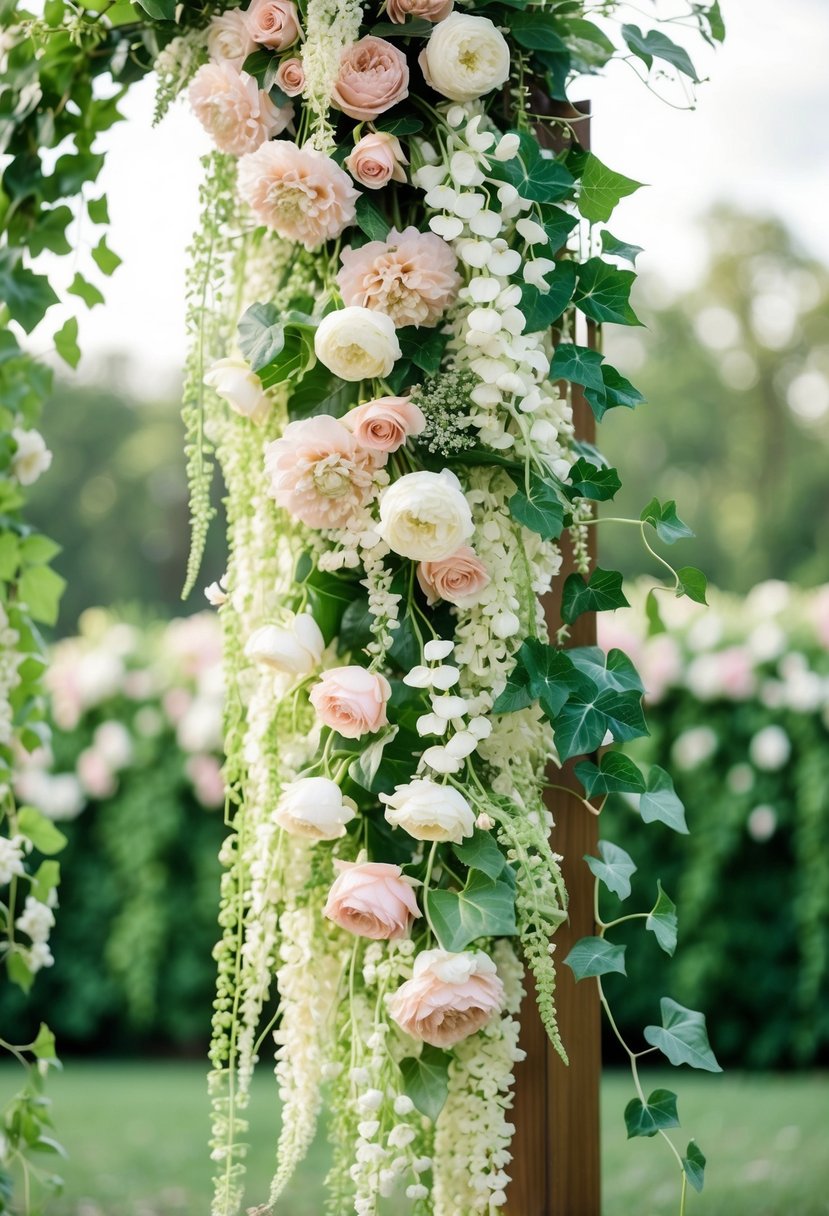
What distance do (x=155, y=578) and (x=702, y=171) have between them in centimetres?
1278

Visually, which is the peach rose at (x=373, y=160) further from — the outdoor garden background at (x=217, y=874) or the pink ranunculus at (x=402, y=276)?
the outdoor garden background at (x=217, y=874)

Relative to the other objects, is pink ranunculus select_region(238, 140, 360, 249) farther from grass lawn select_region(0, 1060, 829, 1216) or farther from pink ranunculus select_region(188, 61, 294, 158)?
grass lawn select_region(0, 1060, 829, 1216)

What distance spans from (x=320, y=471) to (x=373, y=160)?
328 mm

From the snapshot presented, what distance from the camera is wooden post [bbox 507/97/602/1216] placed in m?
1.26

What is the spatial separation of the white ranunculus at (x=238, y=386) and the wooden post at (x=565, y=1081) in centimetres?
37

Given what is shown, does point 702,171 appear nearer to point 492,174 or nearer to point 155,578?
point 155,578

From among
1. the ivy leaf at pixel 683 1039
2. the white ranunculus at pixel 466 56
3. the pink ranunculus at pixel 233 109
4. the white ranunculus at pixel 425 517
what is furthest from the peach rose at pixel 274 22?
the ivy leaf at pixel 683 1039

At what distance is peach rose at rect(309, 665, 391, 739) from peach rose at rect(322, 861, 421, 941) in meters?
0.14

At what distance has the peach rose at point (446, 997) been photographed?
108cm

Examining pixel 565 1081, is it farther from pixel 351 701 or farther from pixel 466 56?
pixel 466 56

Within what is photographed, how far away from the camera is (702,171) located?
19609 mm

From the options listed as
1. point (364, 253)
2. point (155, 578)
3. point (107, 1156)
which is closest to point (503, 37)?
point (364, 253)

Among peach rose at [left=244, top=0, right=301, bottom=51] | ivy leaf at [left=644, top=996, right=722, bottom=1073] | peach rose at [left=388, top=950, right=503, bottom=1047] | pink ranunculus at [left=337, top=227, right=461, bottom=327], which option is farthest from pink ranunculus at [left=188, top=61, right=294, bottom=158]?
ivy leaf at [left=644, top=996, right=722, bottom=1073]

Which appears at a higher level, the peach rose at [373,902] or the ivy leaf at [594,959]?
the peach rose at [373,902]
